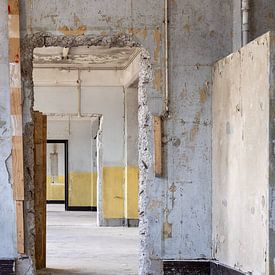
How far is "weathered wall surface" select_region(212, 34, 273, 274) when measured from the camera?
4.86 meters

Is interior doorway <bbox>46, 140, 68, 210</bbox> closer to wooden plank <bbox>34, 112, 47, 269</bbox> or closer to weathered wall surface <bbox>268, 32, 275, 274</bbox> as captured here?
wooden plank <bbox>34, 112, 47, 269</bbox>

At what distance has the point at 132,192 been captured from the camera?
41.2 ft

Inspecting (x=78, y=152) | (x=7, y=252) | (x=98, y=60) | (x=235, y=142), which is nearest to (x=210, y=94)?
(x=235, y=142)

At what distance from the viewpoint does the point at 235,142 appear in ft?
18.4

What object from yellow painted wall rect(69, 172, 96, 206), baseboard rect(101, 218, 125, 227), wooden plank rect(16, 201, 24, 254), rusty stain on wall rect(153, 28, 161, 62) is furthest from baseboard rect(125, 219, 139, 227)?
rusty stain on wall rect(153, 28, 161, 62)

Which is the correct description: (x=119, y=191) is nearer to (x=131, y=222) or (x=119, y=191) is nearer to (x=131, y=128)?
(x=131, y=222)

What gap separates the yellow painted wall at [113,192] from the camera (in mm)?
12656

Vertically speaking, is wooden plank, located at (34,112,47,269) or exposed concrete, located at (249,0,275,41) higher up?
exposed concrete, located at (249,0,275,41)

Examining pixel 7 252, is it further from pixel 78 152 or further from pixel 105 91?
pixel 78 152

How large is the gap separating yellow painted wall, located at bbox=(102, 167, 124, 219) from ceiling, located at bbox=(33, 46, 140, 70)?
6.78ft

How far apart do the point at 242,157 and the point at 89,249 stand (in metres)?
4.61

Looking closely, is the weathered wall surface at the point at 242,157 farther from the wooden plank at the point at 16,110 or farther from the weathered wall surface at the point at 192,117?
the wooden plank at the point at 16,110

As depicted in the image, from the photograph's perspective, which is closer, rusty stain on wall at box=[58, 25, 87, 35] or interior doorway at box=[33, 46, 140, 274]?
rusty stain on wall at box=[58, 25, 87, 35]

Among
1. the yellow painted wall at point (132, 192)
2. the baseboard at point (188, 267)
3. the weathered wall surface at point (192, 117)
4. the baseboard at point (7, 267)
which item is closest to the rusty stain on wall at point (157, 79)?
the weathered wall surface at point (192, 117)
